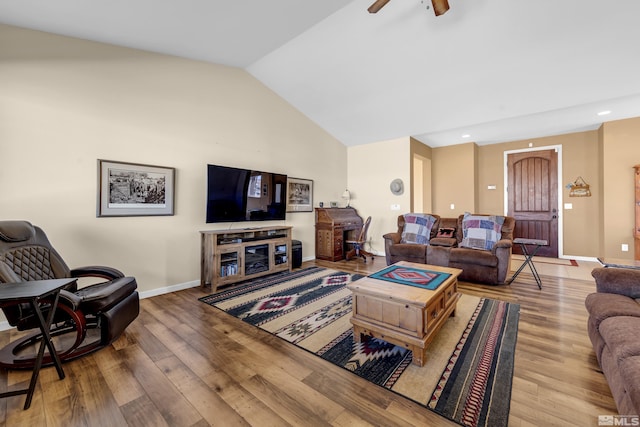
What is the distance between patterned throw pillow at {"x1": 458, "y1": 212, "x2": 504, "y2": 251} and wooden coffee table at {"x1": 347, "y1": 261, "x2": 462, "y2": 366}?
1954 mm

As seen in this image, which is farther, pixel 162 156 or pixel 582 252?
pixel 582 252

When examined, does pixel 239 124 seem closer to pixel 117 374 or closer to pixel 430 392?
pixel 117 374

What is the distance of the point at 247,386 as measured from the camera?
1.64 meters

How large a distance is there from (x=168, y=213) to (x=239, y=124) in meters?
1.75

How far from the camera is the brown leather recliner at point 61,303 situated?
187cm

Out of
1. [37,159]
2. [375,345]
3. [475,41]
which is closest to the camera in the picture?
[375,345]

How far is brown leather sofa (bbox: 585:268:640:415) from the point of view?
44.6 inches

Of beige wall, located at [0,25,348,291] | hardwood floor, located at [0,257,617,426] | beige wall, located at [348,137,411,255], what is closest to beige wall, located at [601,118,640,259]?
beige wall, located at [348,137,411,255]

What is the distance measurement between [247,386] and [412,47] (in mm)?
3886

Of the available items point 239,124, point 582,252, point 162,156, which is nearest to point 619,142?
point 582,252

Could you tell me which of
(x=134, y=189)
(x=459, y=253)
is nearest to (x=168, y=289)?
(x=134, y=189)

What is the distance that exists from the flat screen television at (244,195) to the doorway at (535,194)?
5071 millimetres

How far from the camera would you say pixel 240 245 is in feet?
11.9

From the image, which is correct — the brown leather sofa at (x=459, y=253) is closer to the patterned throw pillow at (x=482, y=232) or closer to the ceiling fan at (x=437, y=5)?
the patterned throw pillow at (x=482, y=232)
